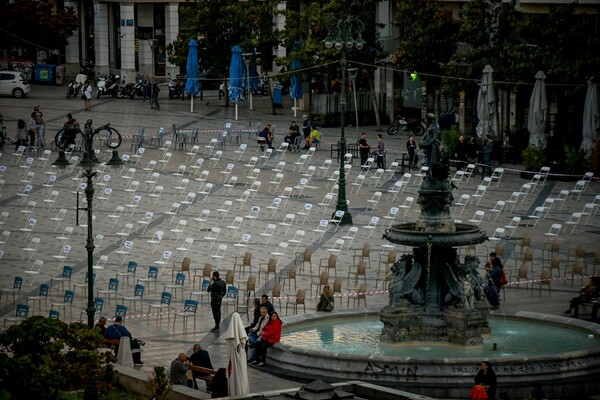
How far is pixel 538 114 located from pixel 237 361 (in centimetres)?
2558

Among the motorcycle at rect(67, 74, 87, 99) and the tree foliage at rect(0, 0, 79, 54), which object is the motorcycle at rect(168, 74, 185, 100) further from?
the tree foliage at rect(0, 0, 79, 54)

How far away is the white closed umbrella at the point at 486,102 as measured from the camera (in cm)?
4922

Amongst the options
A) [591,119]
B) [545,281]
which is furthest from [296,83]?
[545,281]

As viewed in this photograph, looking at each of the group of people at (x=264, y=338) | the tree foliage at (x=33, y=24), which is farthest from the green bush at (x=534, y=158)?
the tree foliage at (x=33, y=24)

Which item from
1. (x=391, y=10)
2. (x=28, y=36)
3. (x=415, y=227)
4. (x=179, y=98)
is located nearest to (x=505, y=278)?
(x=415, y=227)

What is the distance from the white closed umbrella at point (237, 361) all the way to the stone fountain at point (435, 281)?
361 centimetres

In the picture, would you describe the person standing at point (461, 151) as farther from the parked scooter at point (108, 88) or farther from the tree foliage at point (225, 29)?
the parked scooter at point (108, 88)

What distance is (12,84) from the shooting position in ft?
221

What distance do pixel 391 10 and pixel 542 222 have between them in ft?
82.1

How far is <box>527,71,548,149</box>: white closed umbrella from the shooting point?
48.0m

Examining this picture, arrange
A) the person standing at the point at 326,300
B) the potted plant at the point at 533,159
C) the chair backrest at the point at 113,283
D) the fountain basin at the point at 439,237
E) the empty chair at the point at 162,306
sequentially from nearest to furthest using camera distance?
the fountain basin at the point at 439,237
the person standing at the point at 326,300
the empty chair at the point at 162,306
the chair backrest at the point at 113,283
the potted plant at the point at 533,159

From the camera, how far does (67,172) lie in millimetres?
48438

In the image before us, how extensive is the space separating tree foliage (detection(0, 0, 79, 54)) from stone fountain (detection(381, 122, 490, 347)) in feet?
162

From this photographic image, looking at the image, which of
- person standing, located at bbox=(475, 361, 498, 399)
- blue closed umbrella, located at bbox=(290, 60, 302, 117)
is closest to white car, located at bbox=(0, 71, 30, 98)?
blue closed umbrella, located at bbox=(290, 60, 302, 117)
